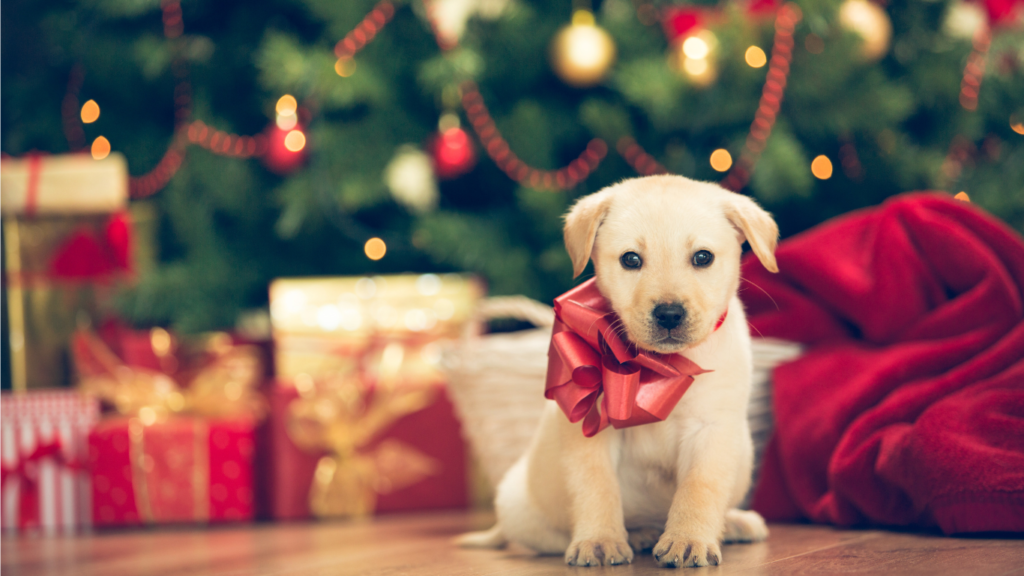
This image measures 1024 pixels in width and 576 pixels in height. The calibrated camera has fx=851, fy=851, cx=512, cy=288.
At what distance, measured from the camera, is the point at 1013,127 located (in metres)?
2.38

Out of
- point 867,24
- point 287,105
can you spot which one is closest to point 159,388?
point 287,105

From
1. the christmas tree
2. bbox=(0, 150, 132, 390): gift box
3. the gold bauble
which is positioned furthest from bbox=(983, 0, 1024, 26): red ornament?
bbox=(0, 150, 132, 390): gift box

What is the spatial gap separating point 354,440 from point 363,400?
0.10 m

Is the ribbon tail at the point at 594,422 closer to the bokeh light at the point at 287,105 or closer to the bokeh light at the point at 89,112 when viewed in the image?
the bokeh light at the point at 287,105

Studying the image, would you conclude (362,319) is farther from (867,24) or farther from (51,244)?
(867,24)

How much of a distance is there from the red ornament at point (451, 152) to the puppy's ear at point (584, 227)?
1059mm

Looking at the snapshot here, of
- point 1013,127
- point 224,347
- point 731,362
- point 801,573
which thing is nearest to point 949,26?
point 1013,127

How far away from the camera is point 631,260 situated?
1.15m

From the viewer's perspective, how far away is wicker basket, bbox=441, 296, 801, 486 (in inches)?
64.9

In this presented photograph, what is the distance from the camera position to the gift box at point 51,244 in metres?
2.19

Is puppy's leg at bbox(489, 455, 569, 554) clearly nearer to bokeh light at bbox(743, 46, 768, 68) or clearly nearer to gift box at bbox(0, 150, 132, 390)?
bokeh light at bbox(743, 46, 768, 68)

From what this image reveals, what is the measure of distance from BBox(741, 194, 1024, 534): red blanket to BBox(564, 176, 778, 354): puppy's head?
0.20 meters

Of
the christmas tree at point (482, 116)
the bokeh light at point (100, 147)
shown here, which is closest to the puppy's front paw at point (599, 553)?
the christmas tree at point (482, 116)

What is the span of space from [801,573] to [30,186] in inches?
81.3
